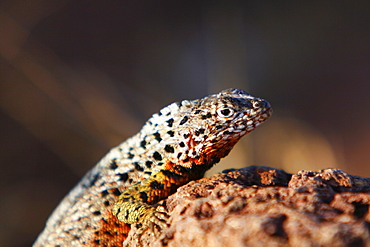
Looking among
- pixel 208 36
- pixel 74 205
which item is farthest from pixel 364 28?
pixel 74 205

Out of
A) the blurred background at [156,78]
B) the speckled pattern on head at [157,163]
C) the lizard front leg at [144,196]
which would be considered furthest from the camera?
the blurred background at [156,78]

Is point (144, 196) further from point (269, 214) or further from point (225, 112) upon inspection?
point (269, 214)

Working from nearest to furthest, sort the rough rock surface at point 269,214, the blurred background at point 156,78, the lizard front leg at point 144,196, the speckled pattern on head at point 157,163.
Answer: the rough rock surface at point 269,214 → the lizard front leg at point 144,196 → the speckled pattern on head at point 157,163 → the blurred background at point 156,78

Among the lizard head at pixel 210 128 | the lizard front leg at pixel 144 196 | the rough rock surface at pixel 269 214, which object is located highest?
the lizard head at pixel 210 128

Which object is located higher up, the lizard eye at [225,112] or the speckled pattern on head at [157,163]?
the lizard eye at [225,112]

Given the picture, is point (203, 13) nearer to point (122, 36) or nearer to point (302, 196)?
point (122, 36)

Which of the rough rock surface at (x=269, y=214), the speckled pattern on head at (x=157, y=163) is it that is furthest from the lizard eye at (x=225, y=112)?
the rough rock surface at (x=269, y=214)

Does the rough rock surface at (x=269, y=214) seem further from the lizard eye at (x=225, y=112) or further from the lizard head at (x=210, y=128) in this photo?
the lizard eye at (x=225, y=112)

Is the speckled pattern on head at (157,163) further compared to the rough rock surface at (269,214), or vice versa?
the speckled pattern on head at (157,163)
